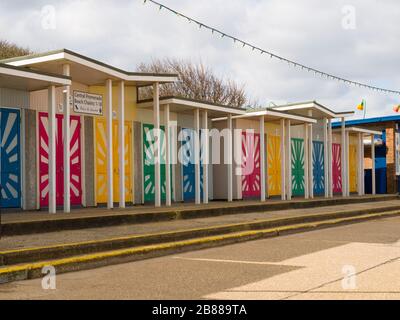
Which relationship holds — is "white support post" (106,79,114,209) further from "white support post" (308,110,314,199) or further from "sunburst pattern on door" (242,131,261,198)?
"white support post" (308,110,314,199)

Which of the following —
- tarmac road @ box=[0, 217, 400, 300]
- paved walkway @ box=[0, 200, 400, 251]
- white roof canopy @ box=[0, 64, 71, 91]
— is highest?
white roof canopy @ box=[0, 64, 71, 91]

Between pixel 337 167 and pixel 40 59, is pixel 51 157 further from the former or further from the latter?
pixel 337 167

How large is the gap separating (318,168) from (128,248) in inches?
673

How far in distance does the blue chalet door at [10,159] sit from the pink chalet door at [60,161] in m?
0.61

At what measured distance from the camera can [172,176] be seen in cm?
1748

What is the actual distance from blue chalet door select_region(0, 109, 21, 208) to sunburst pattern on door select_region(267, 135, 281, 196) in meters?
10.7

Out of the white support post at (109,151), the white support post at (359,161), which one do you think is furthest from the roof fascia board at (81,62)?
the white support post at (359,161)

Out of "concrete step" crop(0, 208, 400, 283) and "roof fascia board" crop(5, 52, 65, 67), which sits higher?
"roof fascia board" crop(5, 52, 65, 67)

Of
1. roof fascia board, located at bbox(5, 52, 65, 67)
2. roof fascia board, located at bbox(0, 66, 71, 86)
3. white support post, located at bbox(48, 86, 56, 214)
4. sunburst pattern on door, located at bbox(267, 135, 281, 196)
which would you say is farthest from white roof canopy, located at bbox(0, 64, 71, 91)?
sunburst pattern on door, located at bbox(267, 135, 281, 196)

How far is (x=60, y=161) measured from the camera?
1363 centimetres

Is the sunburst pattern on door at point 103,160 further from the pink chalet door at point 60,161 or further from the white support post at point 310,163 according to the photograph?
the white support post at point 310,163

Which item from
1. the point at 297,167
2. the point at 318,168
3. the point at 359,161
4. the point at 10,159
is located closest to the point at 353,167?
the point at 359,161

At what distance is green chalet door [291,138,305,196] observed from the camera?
23.0m
